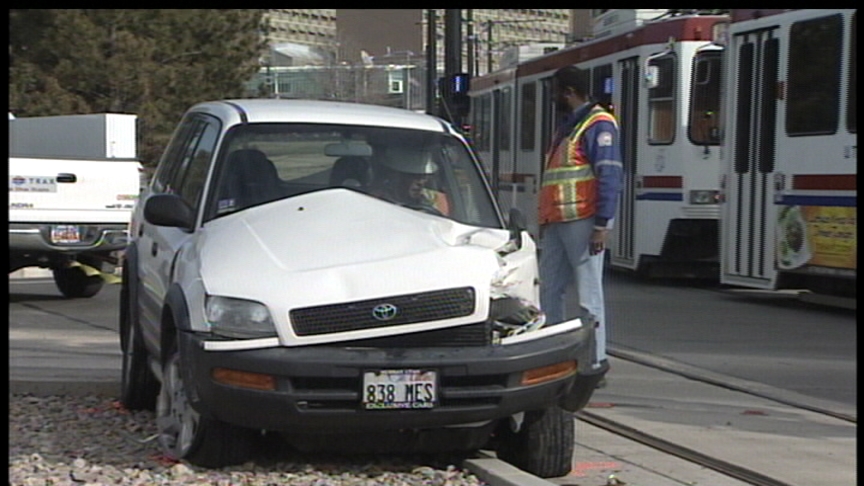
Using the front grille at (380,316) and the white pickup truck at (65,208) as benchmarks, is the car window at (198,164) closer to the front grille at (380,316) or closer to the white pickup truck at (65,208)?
the front grille at (380,316)

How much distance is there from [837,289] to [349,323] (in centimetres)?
895

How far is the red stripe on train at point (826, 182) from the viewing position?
12.9 m

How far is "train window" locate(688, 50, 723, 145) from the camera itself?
16.0 meters

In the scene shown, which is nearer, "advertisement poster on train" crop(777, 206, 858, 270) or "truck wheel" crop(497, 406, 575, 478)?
"truck wheel" crop(497, 406, 575, 478)

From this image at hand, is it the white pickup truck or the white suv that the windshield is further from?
the white pickup truck

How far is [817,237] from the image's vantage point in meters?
13.5

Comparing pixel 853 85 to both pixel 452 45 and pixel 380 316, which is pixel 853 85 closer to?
pixel 380 316

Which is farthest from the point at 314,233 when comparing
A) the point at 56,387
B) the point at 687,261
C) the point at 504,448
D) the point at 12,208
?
the point at 687,261

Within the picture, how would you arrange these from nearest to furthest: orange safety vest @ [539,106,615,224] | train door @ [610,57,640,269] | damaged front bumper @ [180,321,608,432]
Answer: damaged front bumper @ [180,321,608,432], orange safety vest @ [539,106,615,224], train door @ [610,57,640,269]

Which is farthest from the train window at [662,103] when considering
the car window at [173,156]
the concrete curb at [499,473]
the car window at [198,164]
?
the concrete curb at [499,473]

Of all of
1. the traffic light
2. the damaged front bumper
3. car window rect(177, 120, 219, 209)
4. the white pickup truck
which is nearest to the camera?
the damaged front bumper

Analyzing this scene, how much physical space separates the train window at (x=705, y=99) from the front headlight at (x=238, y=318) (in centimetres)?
1059

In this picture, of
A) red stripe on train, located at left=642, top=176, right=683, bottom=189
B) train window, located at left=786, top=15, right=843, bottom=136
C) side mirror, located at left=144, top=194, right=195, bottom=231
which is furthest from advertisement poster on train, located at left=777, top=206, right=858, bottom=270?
side mirror, located at left=144, top=194, right=195, bottom=231

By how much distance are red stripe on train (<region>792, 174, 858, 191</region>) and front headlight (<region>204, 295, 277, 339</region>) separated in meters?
7.79
